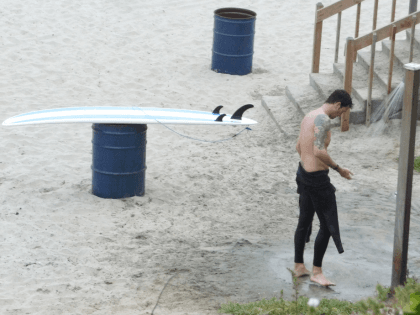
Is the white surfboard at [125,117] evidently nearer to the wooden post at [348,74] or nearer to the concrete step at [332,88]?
the wooden post at [348,74]

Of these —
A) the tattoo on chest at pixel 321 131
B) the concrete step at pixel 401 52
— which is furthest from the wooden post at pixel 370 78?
the tattoo on chest at pixel 321 131

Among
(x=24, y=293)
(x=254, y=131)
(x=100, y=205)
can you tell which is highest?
(x=254, y=131)

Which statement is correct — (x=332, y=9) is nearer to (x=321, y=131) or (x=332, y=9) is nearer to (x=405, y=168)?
(x=321, y=131)

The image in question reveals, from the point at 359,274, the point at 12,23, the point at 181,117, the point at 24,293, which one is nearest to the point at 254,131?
the point at 181,117

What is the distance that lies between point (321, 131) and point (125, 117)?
2428 mm

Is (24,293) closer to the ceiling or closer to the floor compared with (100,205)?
closer to the floor

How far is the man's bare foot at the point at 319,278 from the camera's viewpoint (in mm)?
6055

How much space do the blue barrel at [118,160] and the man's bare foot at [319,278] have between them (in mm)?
2488

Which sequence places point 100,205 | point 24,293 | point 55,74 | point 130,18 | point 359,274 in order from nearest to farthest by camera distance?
point 24,293, point 359,274, point 100,205, point 55,74, point 130,18

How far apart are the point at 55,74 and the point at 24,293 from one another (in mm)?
6413

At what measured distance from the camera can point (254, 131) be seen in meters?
10.2

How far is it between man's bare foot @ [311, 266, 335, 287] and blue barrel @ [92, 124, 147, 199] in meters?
2.49

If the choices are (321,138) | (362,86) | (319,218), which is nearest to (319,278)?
(319,218)

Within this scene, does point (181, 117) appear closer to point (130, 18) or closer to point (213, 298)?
point (213, 298)
